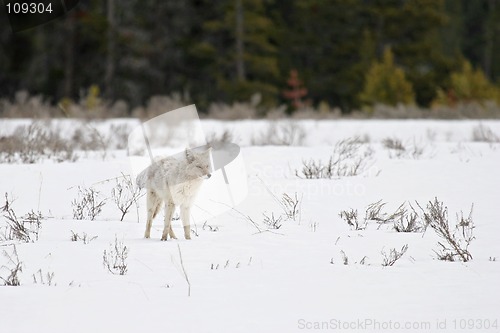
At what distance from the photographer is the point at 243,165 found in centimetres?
1126

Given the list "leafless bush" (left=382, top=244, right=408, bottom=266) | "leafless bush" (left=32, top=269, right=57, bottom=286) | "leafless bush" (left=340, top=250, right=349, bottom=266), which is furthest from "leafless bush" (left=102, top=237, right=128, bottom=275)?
"leafless bush" (left=382, top=244, right=408, bottom=266)

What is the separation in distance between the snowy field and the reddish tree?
2346cm

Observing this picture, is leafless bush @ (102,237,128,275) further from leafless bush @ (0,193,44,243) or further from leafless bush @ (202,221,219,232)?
leafless bush @ (202,221,219,232)

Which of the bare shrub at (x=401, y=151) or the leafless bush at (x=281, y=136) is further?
the leafless bush at (x=281, y=136)

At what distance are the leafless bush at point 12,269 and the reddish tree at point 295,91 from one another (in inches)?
1060

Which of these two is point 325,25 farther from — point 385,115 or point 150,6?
point 385,115

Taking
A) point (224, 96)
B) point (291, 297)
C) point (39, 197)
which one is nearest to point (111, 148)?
point (39, 197)

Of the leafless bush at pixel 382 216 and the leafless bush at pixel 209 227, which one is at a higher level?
the leafless bush at pixel 382 216

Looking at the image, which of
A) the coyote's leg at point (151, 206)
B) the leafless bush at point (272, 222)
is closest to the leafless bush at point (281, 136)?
the leafless bush at point (272, 222)

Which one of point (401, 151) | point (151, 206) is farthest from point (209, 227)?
point (401, 151)

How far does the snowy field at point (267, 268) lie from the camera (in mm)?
4359

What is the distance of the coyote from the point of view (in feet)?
20.8

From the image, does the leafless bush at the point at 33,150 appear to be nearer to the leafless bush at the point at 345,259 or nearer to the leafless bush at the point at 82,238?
the leafless bush at the point at 82,238

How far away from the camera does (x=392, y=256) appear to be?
588 cm
